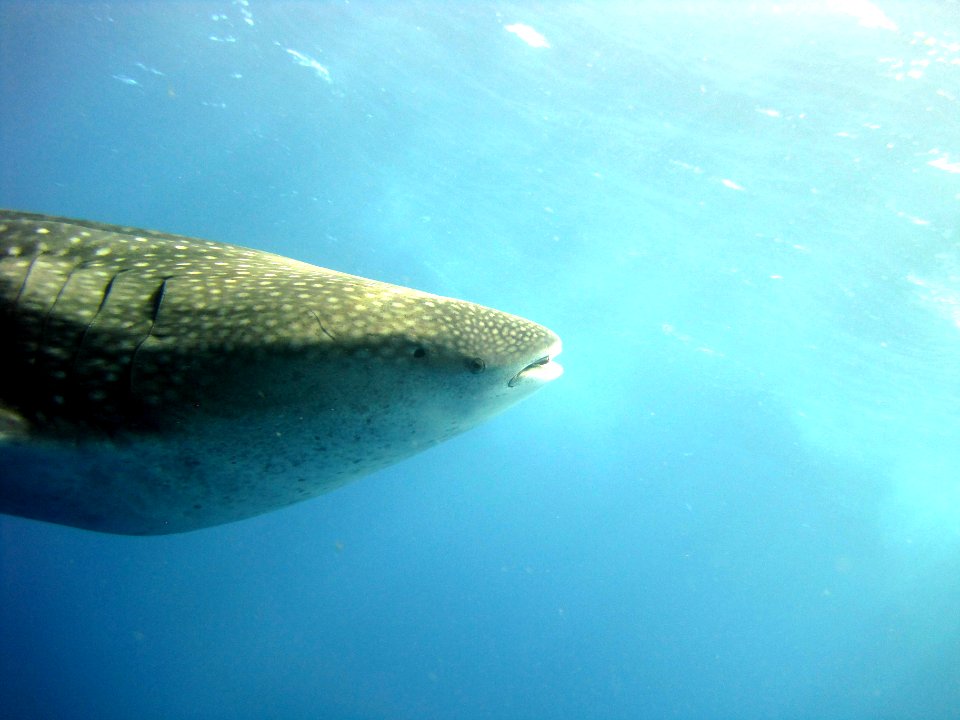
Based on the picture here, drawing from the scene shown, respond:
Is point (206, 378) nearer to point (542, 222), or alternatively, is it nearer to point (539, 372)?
point (539, 372)

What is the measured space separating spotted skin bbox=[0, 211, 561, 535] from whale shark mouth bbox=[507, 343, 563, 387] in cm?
1

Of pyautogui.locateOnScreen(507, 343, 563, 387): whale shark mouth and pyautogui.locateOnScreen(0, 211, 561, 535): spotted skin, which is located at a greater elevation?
pyautogui.locateOnScreen(507, 343, 563, 387): whale shark mouth

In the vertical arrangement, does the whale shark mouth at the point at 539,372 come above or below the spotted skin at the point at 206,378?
above

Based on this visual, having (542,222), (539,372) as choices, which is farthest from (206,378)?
(542,222)

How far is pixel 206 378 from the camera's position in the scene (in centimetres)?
231

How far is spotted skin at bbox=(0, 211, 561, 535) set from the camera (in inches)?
90.4

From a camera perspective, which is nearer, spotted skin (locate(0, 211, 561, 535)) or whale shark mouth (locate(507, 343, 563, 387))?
spotted skin (locate(0, 211, 561, 535))

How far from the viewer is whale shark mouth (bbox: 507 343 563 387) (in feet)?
9.30

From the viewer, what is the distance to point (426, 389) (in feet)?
8.34

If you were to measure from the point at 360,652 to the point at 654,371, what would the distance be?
1271 inches

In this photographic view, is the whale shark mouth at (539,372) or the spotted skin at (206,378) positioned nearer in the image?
the spotted skin at (206,378)

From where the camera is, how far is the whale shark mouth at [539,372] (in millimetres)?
2836

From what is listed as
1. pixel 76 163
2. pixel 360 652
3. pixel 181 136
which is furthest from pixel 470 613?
pixel 76 163

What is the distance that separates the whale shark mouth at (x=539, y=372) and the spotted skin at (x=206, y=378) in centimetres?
1
